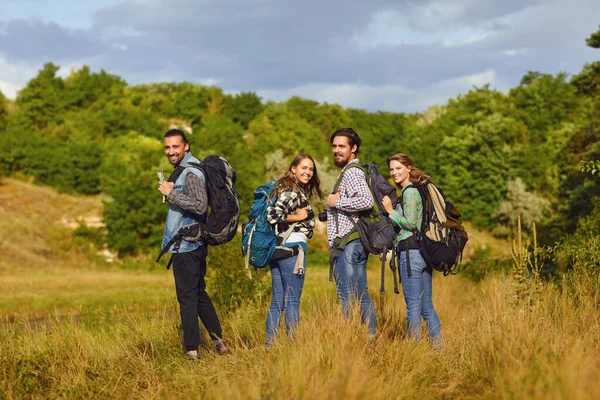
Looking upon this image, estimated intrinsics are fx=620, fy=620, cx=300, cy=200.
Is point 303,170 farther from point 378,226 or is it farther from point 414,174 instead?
point 414,174

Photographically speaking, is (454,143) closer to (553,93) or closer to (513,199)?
(513,199)

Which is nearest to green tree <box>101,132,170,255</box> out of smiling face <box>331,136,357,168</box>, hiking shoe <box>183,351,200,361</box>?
hiking shoe <box>183,351,200,361</box>

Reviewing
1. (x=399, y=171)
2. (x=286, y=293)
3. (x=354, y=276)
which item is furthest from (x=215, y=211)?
(x=399, y=171)

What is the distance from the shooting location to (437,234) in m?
5.55

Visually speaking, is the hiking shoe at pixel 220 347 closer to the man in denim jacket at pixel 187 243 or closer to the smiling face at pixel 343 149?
the man in denim jacket at pixel 187 243

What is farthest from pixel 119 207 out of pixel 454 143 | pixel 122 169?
pixel 454 143

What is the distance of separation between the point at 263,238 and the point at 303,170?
0.73 metres

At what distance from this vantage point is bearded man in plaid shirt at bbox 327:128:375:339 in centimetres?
558

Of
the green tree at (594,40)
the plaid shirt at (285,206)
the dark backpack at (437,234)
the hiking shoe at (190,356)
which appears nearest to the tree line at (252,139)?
the green tree at (594,40)

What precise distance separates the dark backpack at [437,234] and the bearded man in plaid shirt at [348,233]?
51cm

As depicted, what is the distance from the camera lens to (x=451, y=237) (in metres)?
5.62

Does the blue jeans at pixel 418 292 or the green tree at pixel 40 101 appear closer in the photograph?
the blue jeans at pixel 418 292

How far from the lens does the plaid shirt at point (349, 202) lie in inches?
219

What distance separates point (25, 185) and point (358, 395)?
40657mm
